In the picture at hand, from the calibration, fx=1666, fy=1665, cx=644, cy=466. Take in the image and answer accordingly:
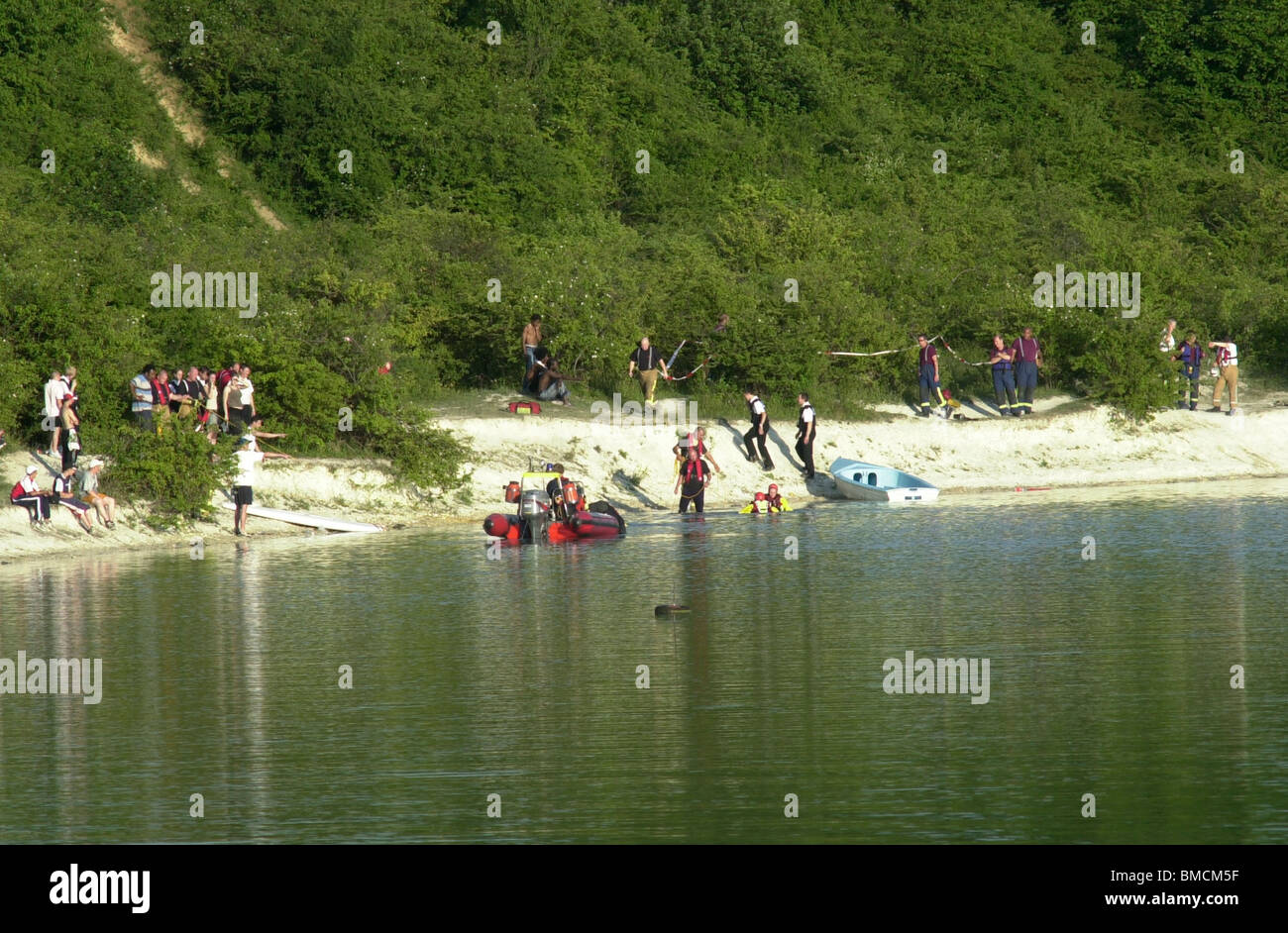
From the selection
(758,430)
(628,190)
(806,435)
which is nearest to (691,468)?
(758,430)

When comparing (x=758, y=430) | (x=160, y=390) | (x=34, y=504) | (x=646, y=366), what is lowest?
(x=34, y=504)

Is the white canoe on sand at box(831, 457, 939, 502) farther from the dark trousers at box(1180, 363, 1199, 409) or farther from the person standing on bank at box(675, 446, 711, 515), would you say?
the dark trousers at box(1180, 363, 1199, 409)

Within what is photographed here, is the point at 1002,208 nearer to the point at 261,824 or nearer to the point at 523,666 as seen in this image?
the point at 523,666

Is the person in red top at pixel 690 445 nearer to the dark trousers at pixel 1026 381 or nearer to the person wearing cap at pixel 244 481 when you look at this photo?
the person wearing cap at pixel 244 481

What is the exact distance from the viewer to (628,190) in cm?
5381

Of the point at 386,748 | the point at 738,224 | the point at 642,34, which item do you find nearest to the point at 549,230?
the point at 738,224

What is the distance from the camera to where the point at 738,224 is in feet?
143

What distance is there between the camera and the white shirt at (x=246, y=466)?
2875 centimetres

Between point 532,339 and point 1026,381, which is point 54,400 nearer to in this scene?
point 532,339

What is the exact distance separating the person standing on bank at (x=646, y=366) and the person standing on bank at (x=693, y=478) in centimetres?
411

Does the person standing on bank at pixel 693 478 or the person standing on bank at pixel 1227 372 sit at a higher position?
the person standing on bank at pixel 1227 372

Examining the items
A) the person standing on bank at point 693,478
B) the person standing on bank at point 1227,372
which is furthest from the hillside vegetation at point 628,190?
the person standing on bank at point 693,478

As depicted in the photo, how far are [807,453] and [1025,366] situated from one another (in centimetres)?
654
